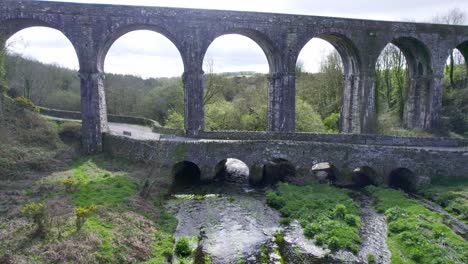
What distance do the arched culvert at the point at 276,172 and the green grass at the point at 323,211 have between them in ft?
5.33

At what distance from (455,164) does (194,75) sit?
1737cm

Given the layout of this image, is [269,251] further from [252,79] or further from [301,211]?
[252,79]

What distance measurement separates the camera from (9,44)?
2398 cm

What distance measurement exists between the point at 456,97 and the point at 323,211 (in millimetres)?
24926

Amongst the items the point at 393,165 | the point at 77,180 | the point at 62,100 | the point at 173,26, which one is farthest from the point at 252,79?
the point at 77,180

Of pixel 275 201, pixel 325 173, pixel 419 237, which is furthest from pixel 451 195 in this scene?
pixel 275 201

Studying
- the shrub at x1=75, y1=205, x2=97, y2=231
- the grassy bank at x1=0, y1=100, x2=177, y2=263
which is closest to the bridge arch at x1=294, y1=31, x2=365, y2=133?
the grassy bank at x1=0, y1=100, x2=177, y2=263

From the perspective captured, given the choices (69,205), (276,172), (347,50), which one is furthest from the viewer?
(347,50)

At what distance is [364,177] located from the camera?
23891mm

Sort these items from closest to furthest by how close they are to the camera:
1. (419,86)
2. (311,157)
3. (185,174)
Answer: (311,157) → (185,174) → (419,86)

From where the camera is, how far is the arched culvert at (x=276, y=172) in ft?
75.6

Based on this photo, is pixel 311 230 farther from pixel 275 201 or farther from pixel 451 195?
pixel 451 195

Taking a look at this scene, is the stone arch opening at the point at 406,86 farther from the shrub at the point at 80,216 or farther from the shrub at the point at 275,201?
the shrub at the point at 80,216

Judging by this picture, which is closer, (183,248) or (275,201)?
(183,248)
